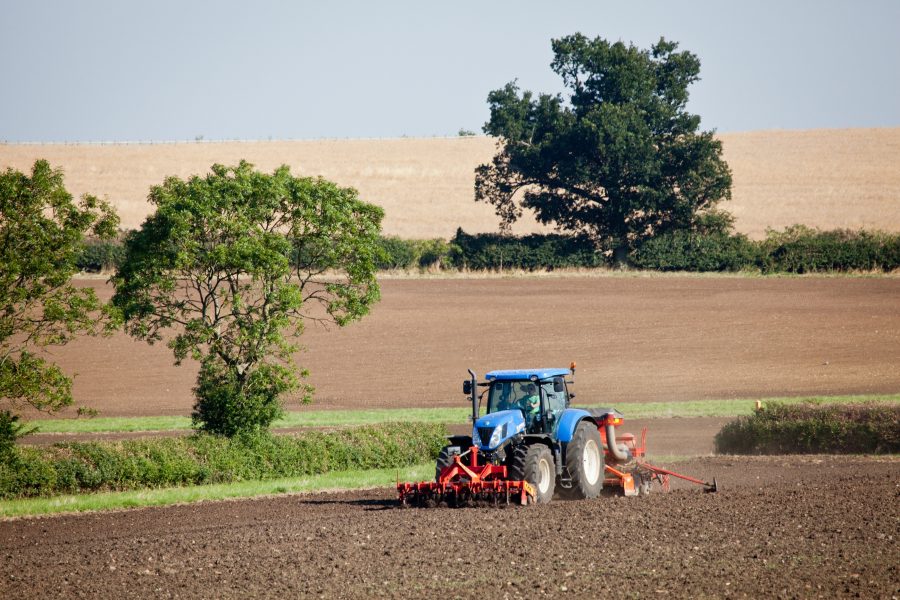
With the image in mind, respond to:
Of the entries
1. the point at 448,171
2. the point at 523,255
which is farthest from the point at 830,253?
the point at 448,171

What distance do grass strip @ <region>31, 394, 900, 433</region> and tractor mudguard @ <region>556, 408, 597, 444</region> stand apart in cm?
1400

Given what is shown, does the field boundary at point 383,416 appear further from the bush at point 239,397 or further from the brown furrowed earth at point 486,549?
the brown furrowed earth at point 486,549

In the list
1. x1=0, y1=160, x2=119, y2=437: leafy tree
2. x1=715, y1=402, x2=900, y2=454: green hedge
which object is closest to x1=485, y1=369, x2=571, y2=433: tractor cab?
x1=0, y1=160, x2=119, y2=437: leafy tree

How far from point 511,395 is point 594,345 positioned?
27671 mm

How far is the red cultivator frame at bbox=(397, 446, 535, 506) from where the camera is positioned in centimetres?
1739

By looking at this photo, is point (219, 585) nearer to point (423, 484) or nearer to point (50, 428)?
point (423, 484)

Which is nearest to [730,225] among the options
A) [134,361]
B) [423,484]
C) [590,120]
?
[590,120]

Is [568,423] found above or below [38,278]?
below

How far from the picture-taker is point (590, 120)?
60531 millimetres

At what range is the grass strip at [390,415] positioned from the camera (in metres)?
33.3

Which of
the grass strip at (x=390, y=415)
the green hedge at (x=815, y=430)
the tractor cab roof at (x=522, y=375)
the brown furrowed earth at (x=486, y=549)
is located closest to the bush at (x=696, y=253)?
the grass strip at (x=390, y=415)

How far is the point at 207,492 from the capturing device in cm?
2122

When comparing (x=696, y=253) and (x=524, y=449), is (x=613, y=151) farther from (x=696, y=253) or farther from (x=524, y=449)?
(x=524, y=449)

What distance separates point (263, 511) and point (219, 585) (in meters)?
6.66
